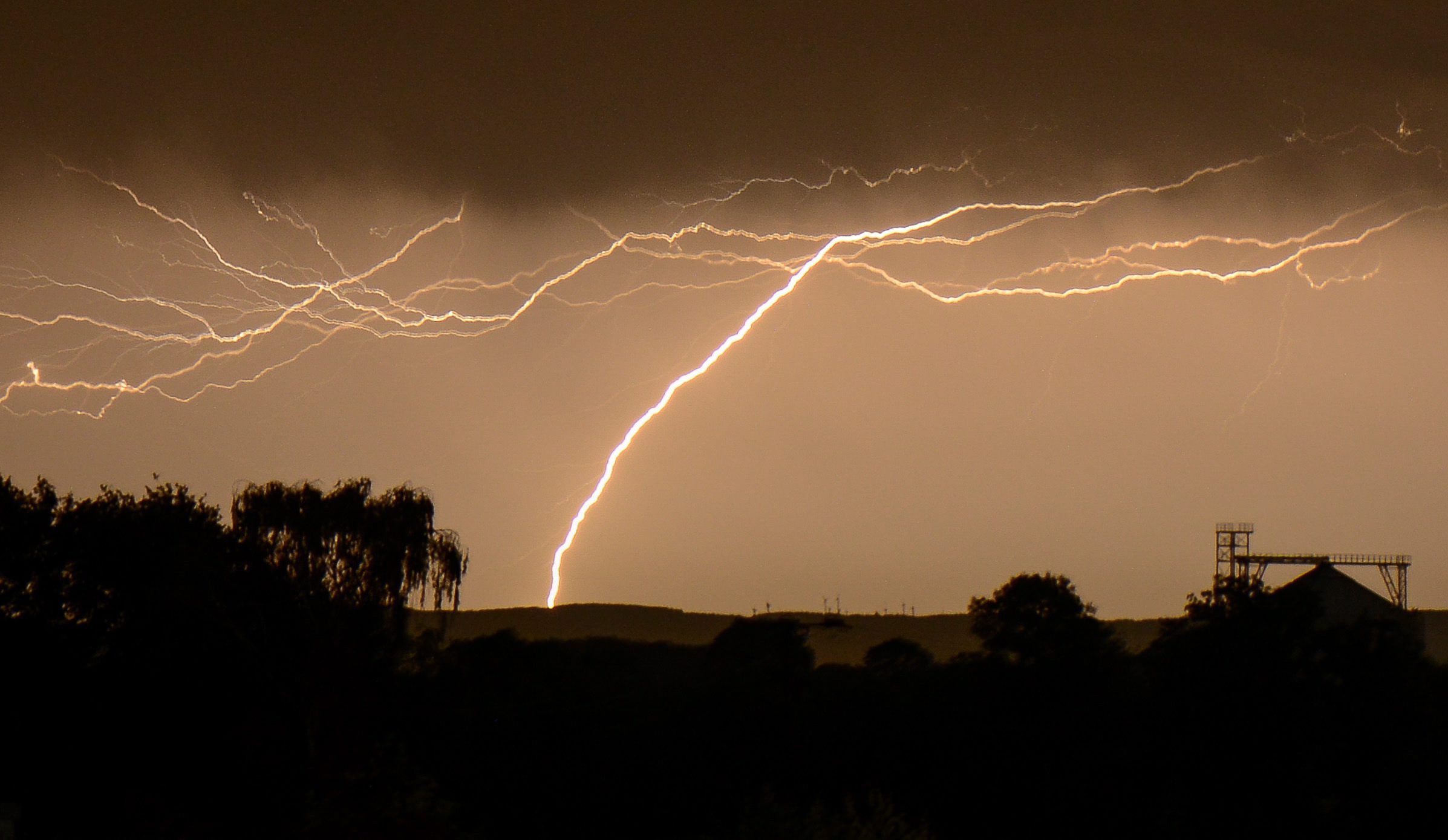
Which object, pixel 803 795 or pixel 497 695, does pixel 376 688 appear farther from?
pixel 497 695

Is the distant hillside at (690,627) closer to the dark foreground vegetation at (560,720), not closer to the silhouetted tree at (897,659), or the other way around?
the silhouetted tree at (897,659)

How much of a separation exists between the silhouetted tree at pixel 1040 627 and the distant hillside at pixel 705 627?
64284mm

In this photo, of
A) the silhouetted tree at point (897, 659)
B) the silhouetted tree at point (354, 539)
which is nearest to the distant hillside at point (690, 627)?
the silhouetted tree at point (897, 659)

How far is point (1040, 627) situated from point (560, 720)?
11914 mm

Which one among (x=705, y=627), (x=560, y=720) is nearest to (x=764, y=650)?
(x=560, y=720)

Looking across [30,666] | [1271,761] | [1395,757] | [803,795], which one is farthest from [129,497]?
[1395,757]

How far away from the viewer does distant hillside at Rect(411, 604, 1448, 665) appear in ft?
381

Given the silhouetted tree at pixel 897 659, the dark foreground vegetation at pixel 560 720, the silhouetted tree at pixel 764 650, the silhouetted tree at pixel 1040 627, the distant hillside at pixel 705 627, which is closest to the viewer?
the dark foreground vegetation at pixel 560 720

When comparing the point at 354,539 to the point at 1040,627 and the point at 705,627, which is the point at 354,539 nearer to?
the point at 1040,627

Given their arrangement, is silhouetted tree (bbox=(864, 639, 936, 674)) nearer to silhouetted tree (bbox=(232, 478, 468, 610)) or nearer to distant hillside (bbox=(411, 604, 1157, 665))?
silhouetted tree (bbox=(232, 478, 468, 610))

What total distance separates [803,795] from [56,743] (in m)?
15.0

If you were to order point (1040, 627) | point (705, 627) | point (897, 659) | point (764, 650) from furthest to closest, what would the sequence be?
1. point (705, 627)
2. point (764, 650)
3. point (897, 659)
4. point (1040, 627)

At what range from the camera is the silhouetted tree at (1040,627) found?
3672cm

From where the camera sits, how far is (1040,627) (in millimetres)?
37688
